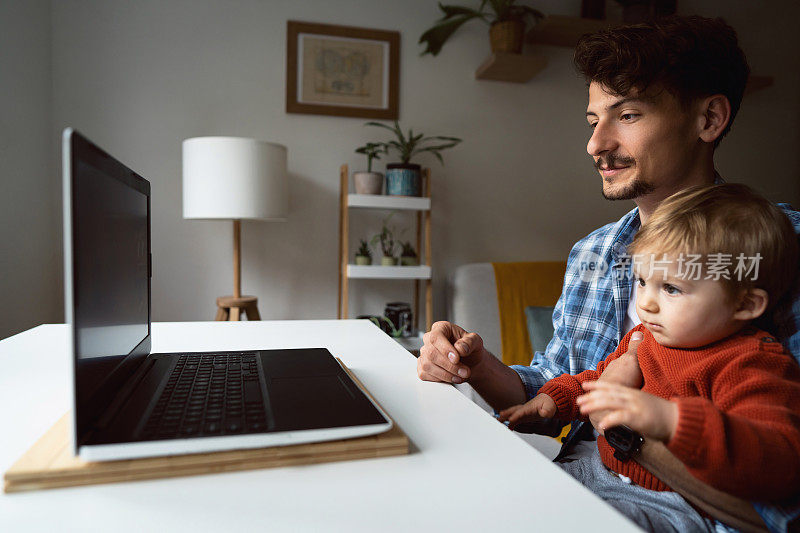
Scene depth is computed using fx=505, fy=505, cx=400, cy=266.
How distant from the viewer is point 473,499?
0.42 m

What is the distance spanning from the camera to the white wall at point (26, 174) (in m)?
1.95

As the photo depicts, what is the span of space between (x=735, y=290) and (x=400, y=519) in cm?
56

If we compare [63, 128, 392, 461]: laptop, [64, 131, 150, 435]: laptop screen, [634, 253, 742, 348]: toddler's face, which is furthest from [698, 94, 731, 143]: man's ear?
[64, 131, 150, 435]: laptop screen

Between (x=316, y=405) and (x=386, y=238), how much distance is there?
2.19 meters

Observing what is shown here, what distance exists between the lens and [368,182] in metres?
2.46

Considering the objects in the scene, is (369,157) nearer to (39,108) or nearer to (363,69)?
(363,69)

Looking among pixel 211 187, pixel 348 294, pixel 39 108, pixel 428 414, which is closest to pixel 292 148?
pixel 211 187

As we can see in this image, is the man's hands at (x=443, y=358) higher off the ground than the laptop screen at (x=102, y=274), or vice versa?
the laptop screen at (x=102, y=274)

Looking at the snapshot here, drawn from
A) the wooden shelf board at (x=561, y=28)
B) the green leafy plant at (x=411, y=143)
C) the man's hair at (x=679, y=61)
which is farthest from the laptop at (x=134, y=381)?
the wooden shelf board at (x=561, y=28)

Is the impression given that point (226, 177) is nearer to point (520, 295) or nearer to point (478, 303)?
point (478, 303)

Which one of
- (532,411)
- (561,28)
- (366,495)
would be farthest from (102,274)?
(561,28)

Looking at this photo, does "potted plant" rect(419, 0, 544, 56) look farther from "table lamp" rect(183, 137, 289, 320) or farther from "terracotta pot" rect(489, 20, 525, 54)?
"table lamp" rect(183, 137, 289, 320)

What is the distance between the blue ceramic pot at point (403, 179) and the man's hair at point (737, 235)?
1.79 metres

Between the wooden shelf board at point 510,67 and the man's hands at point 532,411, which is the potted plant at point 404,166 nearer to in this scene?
the wooden shelf board at point 510,67
